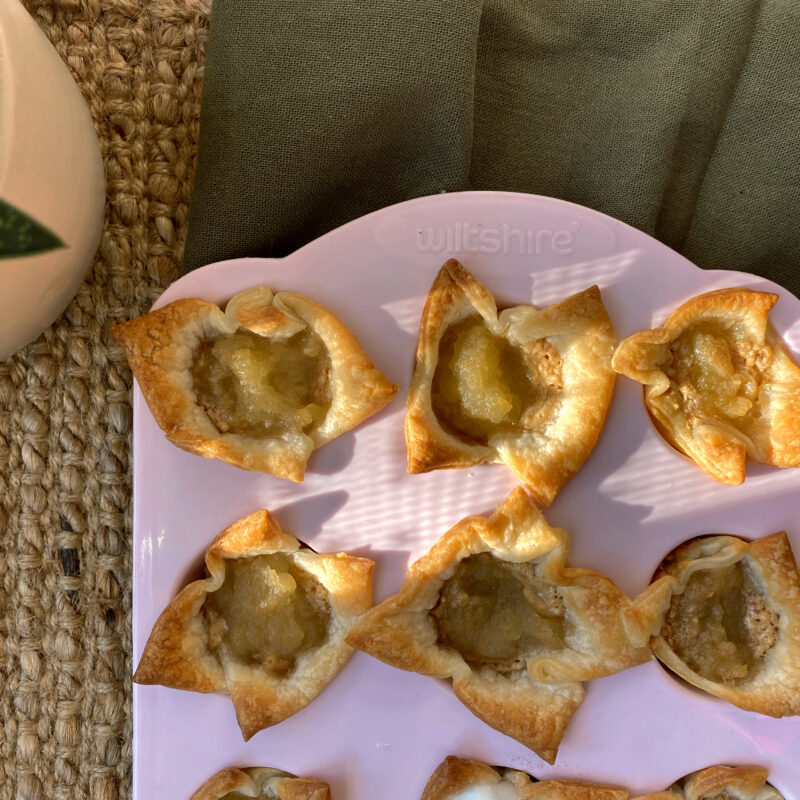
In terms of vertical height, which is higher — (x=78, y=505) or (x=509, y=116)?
(x=509, y=116)

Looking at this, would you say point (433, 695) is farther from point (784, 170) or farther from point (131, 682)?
point (784, 170)

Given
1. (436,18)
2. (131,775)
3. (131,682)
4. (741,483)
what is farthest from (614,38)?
(131,775)

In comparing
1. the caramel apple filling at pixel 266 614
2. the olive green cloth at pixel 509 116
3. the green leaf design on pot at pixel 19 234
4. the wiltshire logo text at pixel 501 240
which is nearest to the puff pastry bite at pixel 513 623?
the caramel apple filling at pixel 266 614

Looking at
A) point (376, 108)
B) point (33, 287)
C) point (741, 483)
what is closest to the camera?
point (33, 287)

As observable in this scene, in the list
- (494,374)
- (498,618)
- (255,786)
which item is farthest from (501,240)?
(255,786)

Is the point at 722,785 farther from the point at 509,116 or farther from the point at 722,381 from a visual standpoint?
the point at 509,116

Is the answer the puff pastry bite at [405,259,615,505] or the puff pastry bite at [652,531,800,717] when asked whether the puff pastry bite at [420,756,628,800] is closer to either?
the puff pastry bite at [652,531,800,717]

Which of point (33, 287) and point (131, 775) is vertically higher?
point (33, 287)
